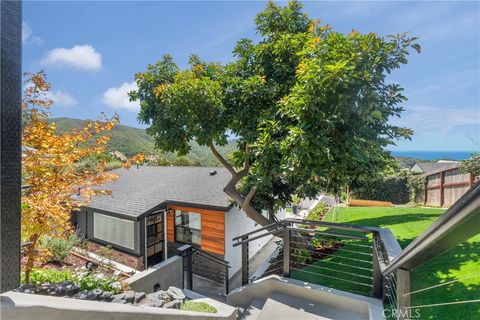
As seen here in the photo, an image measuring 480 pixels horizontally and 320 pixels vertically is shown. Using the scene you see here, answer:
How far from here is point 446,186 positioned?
41.6ft

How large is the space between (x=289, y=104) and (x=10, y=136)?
3.93 m

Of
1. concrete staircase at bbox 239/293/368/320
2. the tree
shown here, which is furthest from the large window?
concrete staircase at bbox 239/293/368/320

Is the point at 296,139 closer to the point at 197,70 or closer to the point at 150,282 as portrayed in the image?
the point at 197,70

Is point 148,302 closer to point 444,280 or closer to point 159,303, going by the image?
point 159,303

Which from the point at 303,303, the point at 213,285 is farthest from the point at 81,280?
the point at 213,285

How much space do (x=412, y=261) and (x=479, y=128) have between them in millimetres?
6653

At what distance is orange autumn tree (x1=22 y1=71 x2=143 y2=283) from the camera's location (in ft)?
12.0

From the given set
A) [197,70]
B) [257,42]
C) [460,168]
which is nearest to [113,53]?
[197,70]

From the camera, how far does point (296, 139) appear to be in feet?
13.8

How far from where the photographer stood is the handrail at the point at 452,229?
89 cm

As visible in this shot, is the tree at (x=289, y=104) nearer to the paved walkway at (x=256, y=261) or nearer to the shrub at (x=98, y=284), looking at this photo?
the shrub at (x=98, y=284)

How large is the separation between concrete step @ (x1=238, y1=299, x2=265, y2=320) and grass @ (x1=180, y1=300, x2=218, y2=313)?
73 centimetres

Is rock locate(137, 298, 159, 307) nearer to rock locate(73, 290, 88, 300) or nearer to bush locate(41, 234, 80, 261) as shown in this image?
rock locate(73, 290, 88, 300)

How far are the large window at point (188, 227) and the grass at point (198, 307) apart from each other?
6.77 metres
